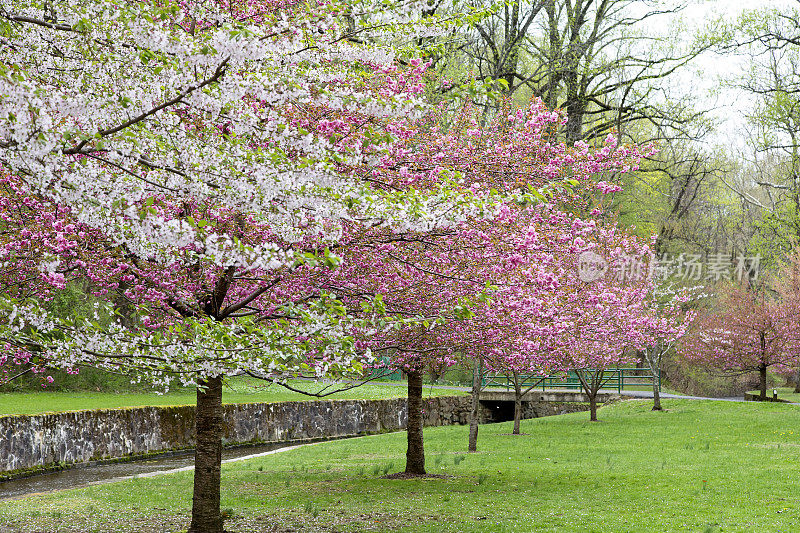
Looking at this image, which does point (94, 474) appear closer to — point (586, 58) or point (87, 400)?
point (87, 400)

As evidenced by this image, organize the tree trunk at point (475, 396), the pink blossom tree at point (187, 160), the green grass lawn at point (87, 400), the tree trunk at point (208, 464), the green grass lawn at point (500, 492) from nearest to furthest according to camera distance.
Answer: the pink blossom tree at point (187, 160)
the tree trunk at point (208, 464)
the green grass lawn at point (500, 492)
the tree trunk at point (475, 396)
the green grass lawn at point (87, 400)

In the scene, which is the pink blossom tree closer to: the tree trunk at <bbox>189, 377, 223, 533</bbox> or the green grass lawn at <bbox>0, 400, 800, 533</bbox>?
the tree trunk at <bbox>189, 377, 223, 533</bbox>

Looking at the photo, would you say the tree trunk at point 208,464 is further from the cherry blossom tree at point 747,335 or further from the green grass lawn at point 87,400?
the cherry blossom tree at point 747,335

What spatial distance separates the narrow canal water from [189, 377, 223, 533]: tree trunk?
6.68 meters

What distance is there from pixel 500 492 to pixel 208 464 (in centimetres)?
512

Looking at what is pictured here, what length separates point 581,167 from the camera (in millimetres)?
11234

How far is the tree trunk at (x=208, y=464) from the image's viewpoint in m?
8.63

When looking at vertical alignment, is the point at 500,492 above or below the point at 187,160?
below

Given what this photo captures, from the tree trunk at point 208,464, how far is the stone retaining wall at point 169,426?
9.50 metres

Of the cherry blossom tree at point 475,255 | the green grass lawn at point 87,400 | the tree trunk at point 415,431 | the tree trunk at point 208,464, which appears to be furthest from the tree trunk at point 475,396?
the tree trunk at point 208,464

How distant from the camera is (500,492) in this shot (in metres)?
11.6

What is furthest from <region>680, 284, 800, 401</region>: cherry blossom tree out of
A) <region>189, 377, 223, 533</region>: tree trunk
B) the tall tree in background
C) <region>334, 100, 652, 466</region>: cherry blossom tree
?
<region>189, 377, 223, 533</region>: tree trunk

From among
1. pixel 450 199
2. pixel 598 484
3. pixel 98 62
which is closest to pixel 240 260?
pixel 98 62

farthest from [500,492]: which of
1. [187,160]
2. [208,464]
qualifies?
[187,160]
